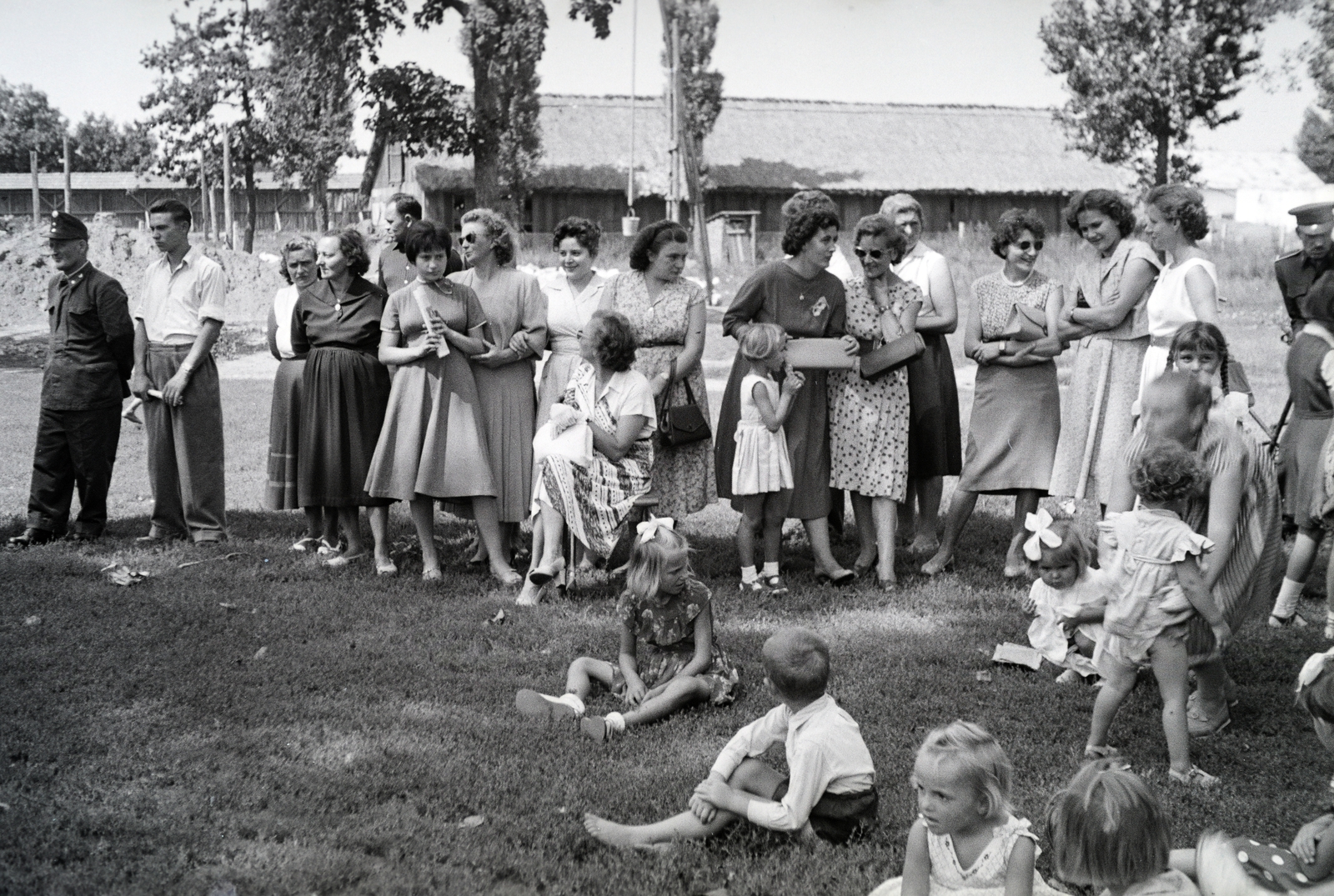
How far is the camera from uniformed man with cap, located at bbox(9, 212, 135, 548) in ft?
28.2

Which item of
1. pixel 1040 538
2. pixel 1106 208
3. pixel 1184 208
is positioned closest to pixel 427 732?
pixel 1040 538

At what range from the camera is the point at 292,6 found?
31.3 m

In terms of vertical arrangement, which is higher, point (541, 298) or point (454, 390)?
point (541, 298)

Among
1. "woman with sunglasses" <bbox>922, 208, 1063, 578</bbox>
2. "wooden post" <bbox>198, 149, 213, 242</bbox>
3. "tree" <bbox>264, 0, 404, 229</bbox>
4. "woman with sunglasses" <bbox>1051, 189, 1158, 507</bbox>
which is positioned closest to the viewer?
"woman with sunglasses" <bbox>1051, 189, 1158, 507</bbox>

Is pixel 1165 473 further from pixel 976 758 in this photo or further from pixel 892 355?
pixel 892 355

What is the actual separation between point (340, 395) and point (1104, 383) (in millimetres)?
4427

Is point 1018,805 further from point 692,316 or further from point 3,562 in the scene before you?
point 3,562

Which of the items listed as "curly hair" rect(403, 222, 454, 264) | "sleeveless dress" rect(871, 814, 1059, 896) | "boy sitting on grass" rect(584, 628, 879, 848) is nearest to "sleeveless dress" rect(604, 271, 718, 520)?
"curly hair" rect(403, 222, 454, 264)

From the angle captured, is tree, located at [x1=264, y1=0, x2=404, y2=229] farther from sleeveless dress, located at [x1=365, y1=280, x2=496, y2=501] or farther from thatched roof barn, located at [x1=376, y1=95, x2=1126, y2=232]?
sleeveless dress, located at [x1=365, y1=280, x2=496, y2=501]

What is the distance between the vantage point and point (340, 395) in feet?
26.2

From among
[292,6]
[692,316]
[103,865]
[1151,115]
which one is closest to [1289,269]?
[692,316]

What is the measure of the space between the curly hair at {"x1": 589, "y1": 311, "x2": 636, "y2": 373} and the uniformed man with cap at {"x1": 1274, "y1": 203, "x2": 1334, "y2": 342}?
362 centimetres

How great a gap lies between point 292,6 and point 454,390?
88.2 ft

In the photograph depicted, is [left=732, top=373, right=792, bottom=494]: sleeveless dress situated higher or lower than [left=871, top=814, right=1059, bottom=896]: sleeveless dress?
higher
